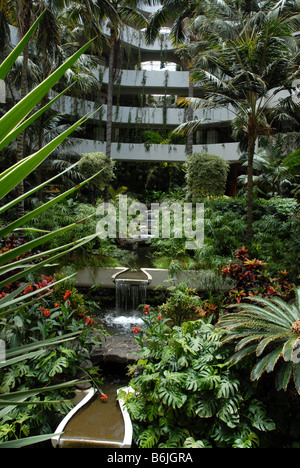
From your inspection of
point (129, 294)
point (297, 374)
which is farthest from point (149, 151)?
point (297, 374)

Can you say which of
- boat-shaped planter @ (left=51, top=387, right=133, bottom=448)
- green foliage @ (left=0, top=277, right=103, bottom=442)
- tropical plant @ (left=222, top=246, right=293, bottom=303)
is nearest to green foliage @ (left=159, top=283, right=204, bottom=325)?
tropical plant @ (left=222, top=246, right=293, bottom=303)

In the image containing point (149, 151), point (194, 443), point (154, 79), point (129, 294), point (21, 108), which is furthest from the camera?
point (154, 79)

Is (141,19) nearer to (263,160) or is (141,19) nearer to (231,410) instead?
(263,160)

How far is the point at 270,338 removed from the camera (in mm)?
2873

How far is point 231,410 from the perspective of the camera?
10.4ft

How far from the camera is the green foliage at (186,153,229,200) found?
995cm

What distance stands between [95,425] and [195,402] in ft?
3.99

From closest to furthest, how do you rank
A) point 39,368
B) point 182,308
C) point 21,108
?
point 21,108
point 39,368
point 182,308

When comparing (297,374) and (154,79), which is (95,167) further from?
(297,374)

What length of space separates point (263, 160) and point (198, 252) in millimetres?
6644

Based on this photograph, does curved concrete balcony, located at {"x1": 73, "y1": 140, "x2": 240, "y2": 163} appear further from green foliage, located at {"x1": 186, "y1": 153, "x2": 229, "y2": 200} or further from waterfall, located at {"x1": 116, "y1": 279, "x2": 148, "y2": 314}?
waterfall, located at {"x1": 116, "y1": 279, "x2": 148, "y2": 314}

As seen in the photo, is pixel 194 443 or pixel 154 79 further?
pixel 154 79

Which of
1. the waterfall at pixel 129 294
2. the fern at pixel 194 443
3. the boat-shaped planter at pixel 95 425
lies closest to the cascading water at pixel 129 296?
the waterfall at pixel 129 294

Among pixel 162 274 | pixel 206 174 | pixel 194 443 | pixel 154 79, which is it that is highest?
pixel 154 79
